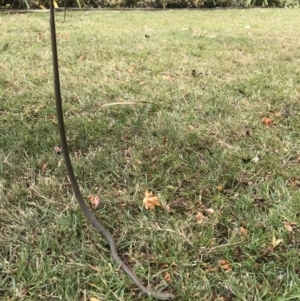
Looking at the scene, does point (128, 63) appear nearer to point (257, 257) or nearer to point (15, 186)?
point (15, 186)

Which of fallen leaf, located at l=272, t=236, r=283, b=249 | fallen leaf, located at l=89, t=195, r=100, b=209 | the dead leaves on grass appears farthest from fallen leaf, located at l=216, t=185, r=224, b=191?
the dead leaves on grass

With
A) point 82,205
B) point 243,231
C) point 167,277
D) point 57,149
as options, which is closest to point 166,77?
point 57,149

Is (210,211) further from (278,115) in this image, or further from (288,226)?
(278,115)

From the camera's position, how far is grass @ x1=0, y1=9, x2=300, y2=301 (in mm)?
1463

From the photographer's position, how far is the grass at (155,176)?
1.46 m

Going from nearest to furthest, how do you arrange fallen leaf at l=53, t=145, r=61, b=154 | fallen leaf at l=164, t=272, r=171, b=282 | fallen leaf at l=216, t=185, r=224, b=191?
fallen leaf at l=164, t=272, r=171, b=282 < fallen leaf at l=216, t=185, r=224, b=191 < fallen leaf at l=53, t=145, r=61, b=154

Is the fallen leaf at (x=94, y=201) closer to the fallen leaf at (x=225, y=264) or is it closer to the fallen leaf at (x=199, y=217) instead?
the fallen leaf at (x=199, y=217)

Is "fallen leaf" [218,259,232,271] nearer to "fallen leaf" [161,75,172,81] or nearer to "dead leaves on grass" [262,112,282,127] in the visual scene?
"dead leaves on grass" [262,112,282,127]

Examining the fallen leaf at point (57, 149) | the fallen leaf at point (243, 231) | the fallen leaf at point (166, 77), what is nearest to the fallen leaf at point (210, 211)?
the fallen leaf at point (243, 231)

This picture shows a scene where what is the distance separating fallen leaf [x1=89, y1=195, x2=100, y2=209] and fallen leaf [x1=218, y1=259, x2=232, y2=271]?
0.59 metres

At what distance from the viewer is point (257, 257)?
5.07 ft

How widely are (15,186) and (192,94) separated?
157 centimetres

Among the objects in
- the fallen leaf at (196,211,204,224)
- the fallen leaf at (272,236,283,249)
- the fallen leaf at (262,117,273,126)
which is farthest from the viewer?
the fallen leaf at (262,117,273,126)

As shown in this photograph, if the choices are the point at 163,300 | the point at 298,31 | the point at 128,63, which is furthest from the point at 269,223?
the point at 298,31
